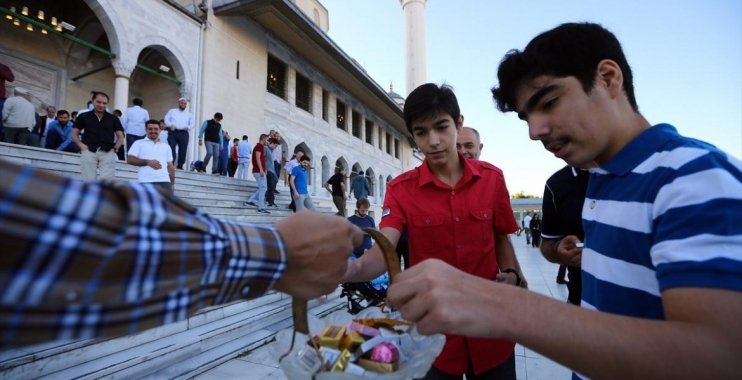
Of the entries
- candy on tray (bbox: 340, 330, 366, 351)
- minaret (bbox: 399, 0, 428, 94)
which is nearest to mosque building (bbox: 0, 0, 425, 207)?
minaret (bbox: 399, 0, 428, 94)

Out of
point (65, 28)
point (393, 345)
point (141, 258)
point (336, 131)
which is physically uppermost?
point (65, 28)

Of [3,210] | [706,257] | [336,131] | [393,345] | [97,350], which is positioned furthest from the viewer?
[336,131]

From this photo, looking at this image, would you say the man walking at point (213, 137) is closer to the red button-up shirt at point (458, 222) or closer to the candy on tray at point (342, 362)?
the red button-up shirt at point (458, 222)

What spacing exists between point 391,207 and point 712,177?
1324 mm

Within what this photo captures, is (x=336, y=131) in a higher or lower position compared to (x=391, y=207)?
higher

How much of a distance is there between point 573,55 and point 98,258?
4.33 feet

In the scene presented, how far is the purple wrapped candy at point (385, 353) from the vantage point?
0.84 metres

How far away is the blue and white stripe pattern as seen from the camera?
2.00ft

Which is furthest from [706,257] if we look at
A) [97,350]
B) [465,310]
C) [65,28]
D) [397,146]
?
[397,146]

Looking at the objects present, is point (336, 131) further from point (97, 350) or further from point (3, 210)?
point (3, 210)

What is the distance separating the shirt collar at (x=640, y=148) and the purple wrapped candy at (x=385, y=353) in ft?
2.66

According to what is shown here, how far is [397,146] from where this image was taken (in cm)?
3188

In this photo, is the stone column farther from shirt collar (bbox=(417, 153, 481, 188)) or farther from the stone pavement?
shirt collar (bbox=(417, 153, 481, 188))

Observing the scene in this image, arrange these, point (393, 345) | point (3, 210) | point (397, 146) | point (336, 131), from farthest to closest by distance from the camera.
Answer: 1. point (397, 146)
2. point (336, 131)
3. point (393, 345)
4. point (3, 210)
